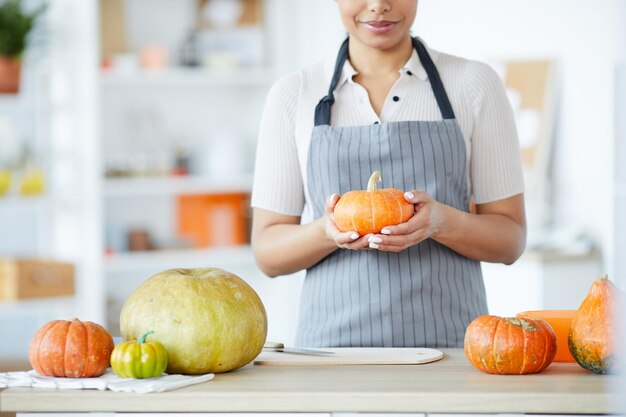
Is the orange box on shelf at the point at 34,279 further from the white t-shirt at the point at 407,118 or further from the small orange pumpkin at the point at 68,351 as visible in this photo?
the small orange pumpkin at the point at 68,351

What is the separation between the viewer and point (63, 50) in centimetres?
484

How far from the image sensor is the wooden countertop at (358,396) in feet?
4.48

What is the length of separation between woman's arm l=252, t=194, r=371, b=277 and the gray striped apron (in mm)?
63

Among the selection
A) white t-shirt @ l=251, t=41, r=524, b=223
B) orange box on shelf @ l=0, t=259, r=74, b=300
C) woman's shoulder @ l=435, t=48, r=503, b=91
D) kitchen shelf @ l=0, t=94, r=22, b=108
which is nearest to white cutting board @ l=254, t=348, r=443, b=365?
white t-shirt @ l=251, t=41, r=524, b=223

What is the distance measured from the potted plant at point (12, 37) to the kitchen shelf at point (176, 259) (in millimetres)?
983

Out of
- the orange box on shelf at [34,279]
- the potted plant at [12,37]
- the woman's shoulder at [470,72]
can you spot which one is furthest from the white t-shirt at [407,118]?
the potted plant at [12,37]

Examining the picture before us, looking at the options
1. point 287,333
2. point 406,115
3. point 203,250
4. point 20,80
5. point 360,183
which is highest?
point 20,80

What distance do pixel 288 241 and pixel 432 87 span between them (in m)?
0.45

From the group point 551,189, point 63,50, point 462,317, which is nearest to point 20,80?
point 63,50

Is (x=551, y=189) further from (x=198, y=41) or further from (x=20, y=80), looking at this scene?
(x=20, y=80)

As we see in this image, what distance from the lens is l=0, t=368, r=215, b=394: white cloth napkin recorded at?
55.7 inches

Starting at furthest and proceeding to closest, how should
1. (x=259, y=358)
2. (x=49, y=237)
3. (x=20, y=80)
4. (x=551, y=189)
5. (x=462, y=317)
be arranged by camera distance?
(x=551, y=189) → (x=49, y=237) → (x=20, y=80) → (x=462, y=317) → (x=259, y=358)

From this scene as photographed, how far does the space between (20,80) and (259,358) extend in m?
3.46

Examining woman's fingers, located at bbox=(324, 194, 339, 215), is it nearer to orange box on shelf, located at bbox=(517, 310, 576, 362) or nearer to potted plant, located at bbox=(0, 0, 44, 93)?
orange box on shelf, located at bbox=(517, 310, 576, 362)
